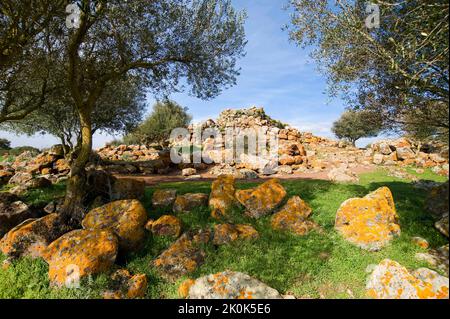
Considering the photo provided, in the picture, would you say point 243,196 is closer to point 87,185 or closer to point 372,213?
point 372,213

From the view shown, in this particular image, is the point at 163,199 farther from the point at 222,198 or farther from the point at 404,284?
the point at 404,284

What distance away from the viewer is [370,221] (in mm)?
8953

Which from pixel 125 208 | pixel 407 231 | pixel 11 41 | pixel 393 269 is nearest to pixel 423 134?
pixel 407 231

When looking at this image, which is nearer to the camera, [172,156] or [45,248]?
[45,248]

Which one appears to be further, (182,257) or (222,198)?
(222,198)

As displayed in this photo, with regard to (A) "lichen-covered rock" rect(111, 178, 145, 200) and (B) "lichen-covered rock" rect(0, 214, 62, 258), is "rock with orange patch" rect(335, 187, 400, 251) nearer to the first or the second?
(A) "lichen-covered rock" rect(111, 178, 145, 200)

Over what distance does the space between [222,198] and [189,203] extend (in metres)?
1.48

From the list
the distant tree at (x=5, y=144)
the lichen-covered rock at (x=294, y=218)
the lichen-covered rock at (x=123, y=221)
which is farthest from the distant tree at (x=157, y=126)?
the lichen-covered rock at (x=294, y=218)

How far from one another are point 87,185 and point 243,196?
7.16 metres

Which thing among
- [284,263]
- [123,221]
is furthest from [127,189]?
[284,263]

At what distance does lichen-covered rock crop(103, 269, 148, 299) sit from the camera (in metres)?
7.02

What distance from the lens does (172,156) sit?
28.4 meters

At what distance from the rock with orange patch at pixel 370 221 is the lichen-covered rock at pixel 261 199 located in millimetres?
2608

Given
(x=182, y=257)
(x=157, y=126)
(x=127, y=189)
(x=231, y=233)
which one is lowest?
(x=182, y=257)
